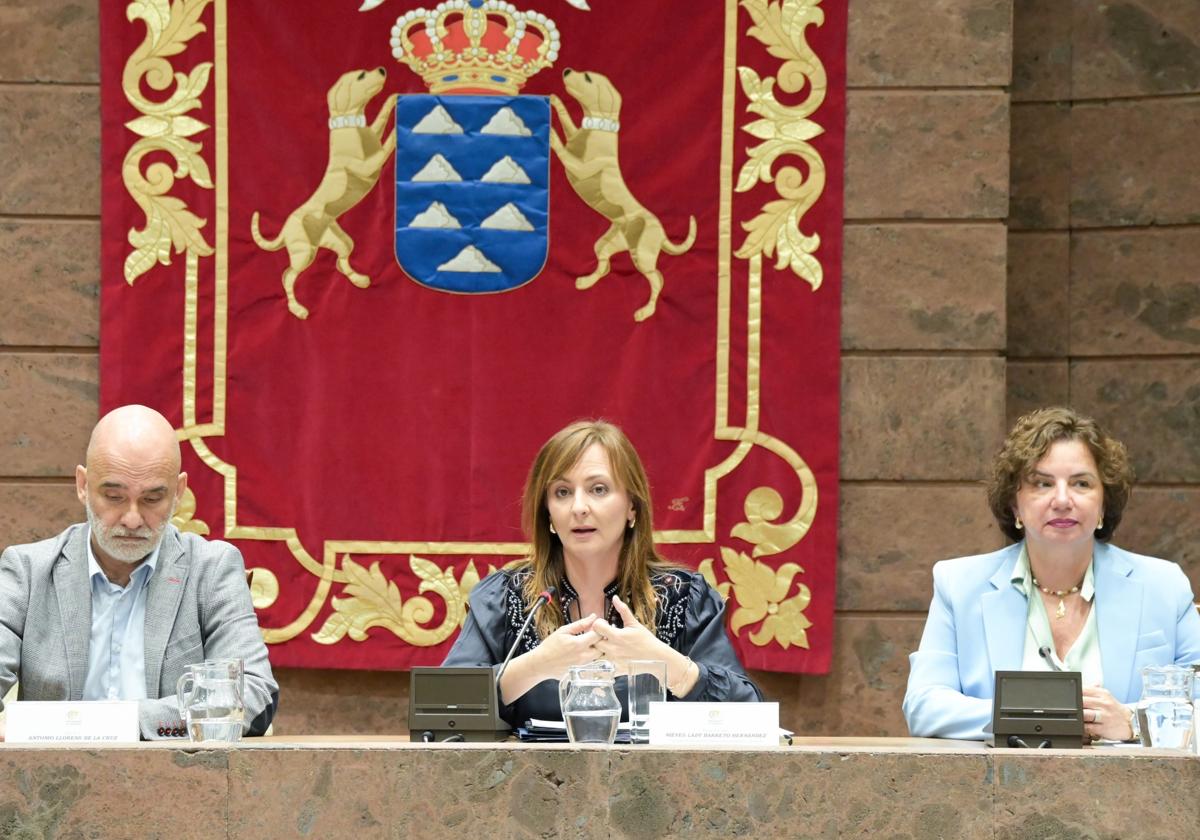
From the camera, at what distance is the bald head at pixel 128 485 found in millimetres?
2912

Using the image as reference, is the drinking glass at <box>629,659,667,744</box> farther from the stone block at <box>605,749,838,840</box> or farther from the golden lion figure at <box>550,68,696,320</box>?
the golden lion figure at <box>550,68,696,320</box>

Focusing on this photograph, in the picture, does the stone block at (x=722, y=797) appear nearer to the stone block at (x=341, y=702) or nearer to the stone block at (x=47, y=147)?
the stone block at (x=341, y=702)

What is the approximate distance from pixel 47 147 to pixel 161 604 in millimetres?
1920

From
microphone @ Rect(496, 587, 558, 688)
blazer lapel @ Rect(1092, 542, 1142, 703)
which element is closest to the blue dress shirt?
microphone @ Rect(496, 587, 558, 688)

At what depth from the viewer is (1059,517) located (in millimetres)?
3018

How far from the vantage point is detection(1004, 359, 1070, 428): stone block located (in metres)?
4.84

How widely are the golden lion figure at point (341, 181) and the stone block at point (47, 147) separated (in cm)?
50

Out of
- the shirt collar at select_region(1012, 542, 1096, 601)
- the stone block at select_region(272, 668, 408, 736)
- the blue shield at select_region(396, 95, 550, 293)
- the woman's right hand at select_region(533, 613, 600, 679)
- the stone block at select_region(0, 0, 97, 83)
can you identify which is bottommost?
the stone block at select_region(272, 668, 408, 736)

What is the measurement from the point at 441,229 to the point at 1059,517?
6.43 feet

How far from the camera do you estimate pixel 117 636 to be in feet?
9.64

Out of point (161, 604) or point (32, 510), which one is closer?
point (161, 604)

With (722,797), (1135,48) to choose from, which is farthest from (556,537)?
(1135,48)

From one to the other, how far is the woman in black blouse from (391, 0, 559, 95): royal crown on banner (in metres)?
1.52

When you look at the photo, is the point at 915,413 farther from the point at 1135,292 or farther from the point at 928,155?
the point at 1135,292
